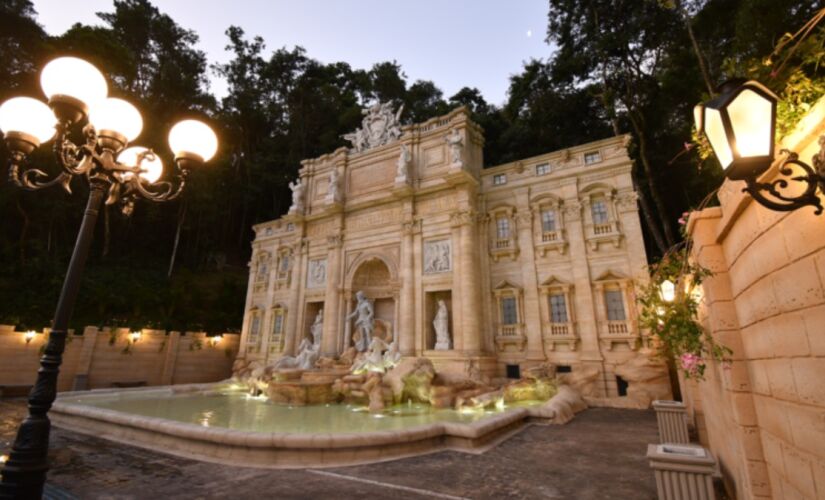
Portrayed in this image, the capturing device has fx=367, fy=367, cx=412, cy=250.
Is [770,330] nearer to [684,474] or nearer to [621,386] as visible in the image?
[684,474]

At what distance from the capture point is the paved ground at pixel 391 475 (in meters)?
4.61

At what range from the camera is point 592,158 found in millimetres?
15039

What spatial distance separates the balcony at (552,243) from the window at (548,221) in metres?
0.21

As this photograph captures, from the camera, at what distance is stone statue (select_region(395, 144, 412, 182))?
17.9 m

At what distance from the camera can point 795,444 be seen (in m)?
2.34

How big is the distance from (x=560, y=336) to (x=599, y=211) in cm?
521

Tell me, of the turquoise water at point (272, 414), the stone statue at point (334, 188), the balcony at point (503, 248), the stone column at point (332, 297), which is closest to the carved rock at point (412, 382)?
the turquoise water at point (272, 414)

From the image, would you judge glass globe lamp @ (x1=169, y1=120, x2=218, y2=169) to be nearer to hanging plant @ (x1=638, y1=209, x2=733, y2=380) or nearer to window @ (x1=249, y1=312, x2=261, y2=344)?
hanging plant @ (x1=638, y1=209, x2=733, y2=380)

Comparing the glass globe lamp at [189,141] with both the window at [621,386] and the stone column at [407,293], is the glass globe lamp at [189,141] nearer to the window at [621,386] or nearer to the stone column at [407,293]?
the stone column at [407,293]

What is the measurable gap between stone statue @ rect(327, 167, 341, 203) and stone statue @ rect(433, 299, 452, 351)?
8270mm

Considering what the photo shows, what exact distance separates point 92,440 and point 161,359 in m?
12.6

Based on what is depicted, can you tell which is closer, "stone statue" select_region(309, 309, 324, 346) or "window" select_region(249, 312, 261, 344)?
"stone statue" select_region(309, 309, 324, 346)

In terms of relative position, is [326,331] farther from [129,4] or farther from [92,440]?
[129,4]

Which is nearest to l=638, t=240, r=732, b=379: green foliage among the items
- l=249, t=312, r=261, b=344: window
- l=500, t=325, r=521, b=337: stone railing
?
l=500, t=325, r=521, b=337: stone railing
